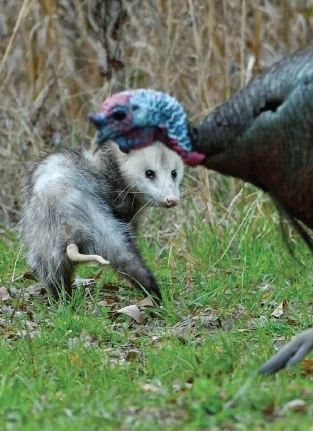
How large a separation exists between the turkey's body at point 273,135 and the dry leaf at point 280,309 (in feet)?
4.07

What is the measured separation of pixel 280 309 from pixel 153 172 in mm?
1262

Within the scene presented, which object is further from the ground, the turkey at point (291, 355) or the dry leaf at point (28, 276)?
the turkey at point (291, 355)

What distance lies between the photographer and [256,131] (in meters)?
4.61

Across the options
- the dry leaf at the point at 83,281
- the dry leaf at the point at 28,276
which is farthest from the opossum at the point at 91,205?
the dry leaf at the point at 28,276

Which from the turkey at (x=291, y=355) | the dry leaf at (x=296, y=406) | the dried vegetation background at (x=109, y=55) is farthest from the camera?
the dried vegetation background at (x=109, y=55)

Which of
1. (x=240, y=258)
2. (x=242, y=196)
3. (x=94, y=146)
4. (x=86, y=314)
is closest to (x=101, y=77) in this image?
(x=242, y=196)

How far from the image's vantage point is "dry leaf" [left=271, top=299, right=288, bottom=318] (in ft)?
19.6

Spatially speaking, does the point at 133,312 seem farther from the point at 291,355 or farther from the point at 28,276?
the point at 291,355

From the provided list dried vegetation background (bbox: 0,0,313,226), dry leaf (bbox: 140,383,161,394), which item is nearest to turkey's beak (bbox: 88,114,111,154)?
dry leaf (bbox: 140,383,161,394)

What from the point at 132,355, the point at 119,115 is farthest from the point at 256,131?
the point at 132,355

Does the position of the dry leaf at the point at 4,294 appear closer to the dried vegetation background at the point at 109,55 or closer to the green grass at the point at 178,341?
the green grass at the point at 178,341

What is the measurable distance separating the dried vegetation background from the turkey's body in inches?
145

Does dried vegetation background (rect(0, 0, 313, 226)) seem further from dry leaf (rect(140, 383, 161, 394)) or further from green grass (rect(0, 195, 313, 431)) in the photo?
dry leaf (rect(140, 383, 161, 394))

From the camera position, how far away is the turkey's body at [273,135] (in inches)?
177
